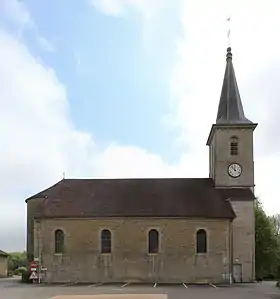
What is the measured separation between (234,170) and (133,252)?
10996mm

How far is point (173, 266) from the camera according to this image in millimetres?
49469

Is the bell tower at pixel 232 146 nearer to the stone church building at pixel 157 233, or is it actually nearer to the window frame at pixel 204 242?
the stone church building at pixel 157 233

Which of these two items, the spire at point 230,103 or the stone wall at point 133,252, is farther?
the spire at point 230,103

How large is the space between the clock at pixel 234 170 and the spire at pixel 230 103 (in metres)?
3.74

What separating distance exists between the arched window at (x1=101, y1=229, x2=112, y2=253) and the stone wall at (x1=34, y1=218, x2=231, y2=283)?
36cm

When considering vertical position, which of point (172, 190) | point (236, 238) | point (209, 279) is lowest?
point (209, 279)

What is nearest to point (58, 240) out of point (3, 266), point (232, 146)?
point (232, 146)

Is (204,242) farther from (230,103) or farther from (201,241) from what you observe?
(230,103)

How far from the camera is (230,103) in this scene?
54.0 metres

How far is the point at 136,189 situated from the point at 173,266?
7723mm

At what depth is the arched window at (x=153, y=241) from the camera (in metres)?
50.1

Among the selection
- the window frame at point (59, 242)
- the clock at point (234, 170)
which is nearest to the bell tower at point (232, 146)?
the clock at point (234, 170)

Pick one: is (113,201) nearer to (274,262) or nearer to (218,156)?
(218,156)


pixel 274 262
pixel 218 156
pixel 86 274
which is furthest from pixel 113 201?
pixel 274 262
